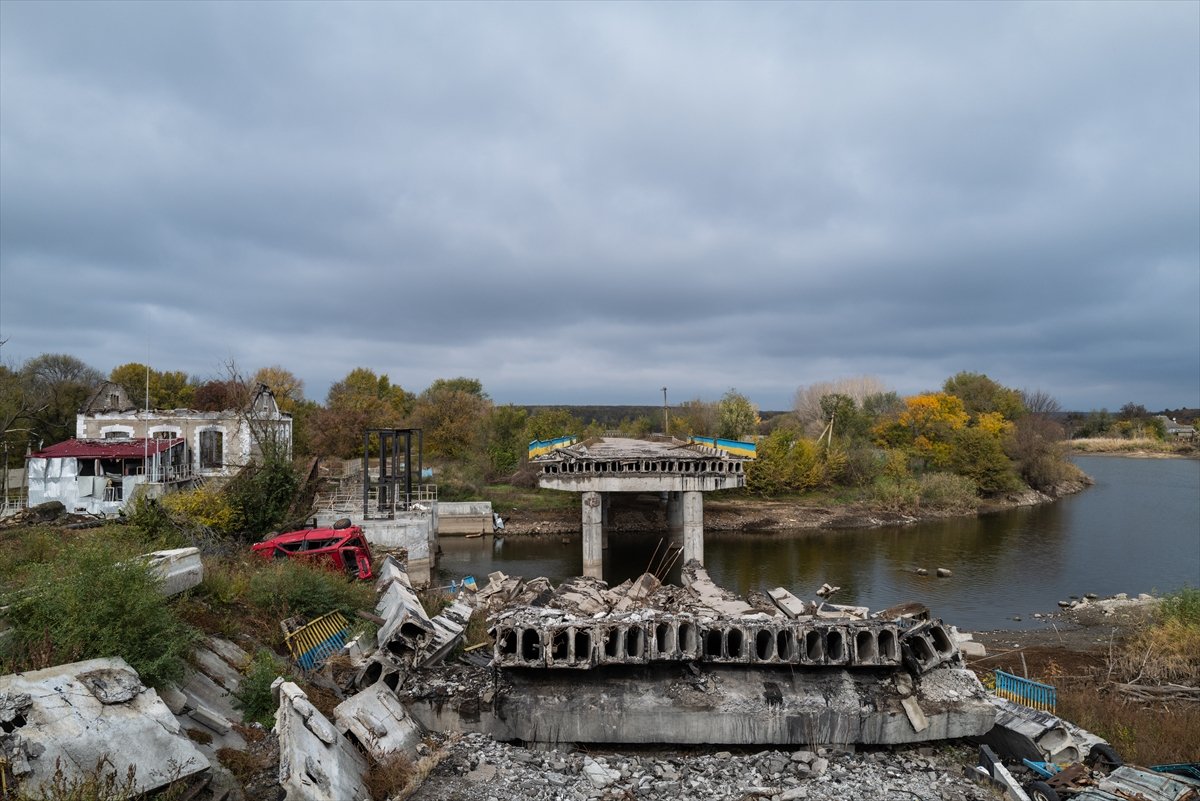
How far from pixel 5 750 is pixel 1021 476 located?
73158 mm

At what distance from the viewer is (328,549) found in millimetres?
21391

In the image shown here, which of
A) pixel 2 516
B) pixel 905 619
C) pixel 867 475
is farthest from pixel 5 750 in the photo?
pixel 867 475

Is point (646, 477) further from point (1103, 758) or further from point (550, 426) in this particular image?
point (550, 426)

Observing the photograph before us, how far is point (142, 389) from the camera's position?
61594 millimetres

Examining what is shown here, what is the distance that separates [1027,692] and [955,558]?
986 inches

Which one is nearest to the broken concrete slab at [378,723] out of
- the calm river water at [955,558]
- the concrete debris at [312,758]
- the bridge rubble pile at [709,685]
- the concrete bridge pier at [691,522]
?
the concrete debris at [312,758]

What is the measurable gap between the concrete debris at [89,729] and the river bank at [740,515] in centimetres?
3696

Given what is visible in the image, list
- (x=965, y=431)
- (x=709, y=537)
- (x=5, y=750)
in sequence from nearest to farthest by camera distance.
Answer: (x=5, y=750) → (x=709, y=537) → (x=965, y=431)

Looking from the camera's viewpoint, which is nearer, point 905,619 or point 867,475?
point 905,619

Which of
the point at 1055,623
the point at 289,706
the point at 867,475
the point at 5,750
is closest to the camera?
the point at 5,750

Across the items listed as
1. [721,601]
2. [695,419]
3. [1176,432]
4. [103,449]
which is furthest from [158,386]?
[1176,432]

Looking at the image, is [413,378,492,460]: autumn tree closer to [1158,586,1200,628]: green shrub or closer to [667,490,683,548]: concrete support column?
[667,490,683,548]: concrete support column

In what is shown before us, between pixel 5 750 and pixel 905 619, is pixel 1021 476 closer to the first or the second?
pixel 905 619

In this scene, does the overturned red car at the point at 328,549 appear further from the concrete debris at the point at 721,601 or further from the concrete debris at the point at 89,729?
the concrete debris at the point at 89,729
